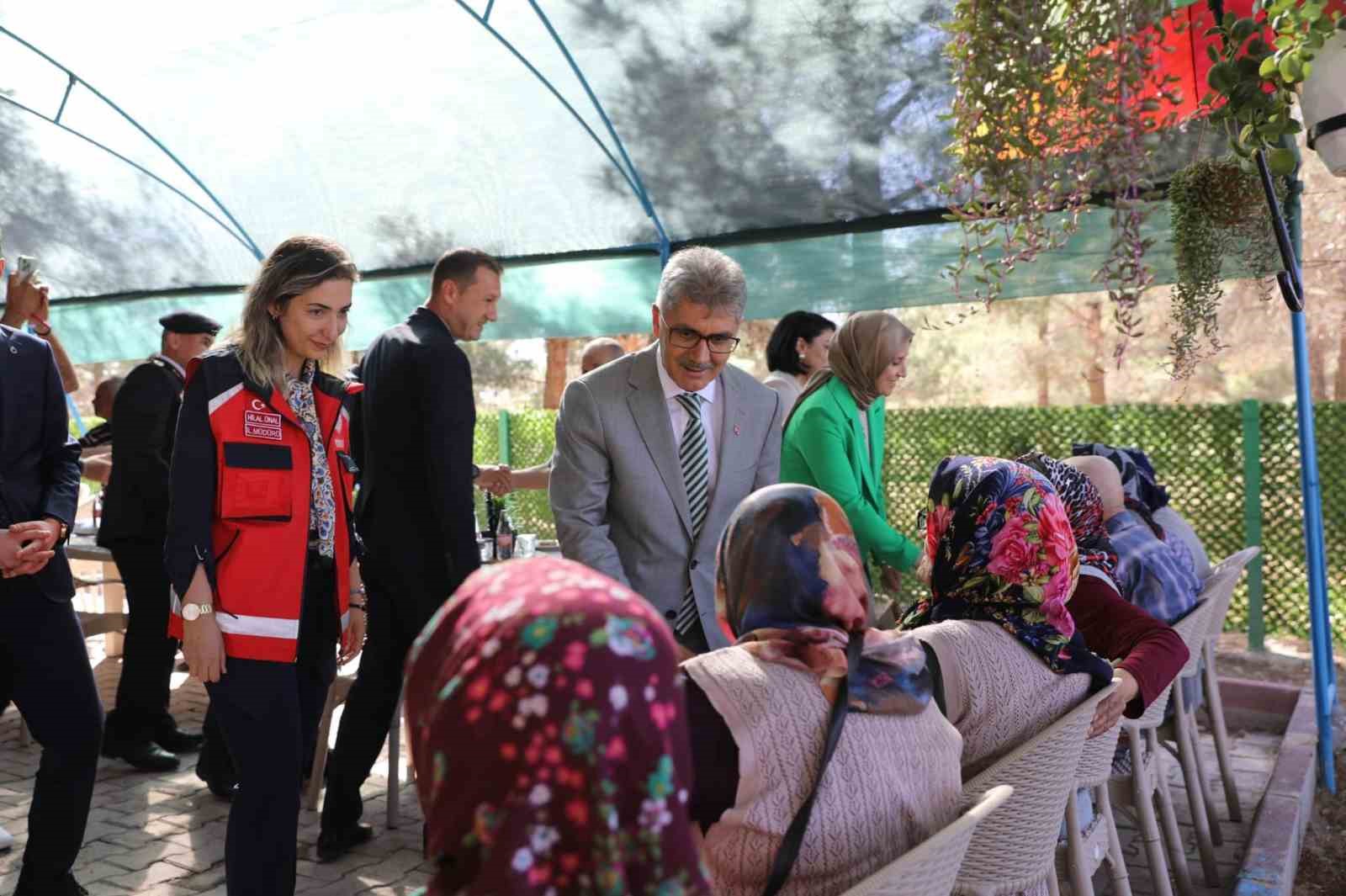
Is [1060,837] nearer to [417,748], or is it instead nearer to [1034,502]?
[1034,502]

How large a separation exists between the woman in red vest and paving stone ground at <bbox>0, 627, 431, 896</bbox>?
0.94m

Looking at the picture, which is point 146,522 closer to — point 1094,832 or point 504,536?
point 504,536

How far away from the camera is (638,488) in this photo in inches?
127

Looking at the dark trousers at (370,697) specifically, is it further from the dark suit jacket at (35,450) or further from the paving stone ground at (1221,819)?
the paving stone ground at (1221,819)

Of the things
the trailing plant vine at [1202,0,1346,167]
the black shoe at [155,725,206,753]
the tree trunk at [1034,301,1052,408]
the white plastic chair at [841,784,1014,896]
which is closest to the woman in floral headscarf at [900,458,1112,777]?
the white plastic chair at [841,784,1014,896]

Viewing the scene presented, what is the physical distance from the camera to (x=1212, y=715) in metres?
4.55

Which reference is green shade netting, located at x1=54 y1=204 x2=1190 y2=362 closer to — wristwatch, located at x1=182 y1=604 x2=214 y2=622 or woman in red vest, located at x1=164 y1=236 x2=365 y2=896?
woman in red vest, located at x1=164 y1=236 x2=365 y2=896

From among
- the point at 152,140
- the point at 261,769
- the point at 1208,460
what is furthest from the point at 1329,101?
the point at 152,140

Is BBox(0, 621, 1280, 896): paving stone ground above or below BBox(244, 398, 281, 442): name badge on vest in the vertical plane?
below

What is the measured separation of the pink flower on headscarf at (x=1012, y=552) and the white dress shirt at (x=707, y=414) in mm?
931

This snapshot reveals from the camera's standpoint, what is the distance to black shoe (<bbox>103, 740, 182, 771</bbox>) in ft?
17.6

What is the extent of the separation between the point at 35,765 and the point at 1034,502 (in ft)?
16.2

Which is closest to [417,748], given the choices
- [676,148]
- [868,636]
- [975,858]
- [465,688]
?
[465,688]

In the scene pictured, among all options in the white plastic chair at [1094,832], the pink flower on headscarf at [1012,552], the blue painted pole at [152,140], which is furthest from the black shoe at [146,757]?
the blue painted pole at [152,140]
